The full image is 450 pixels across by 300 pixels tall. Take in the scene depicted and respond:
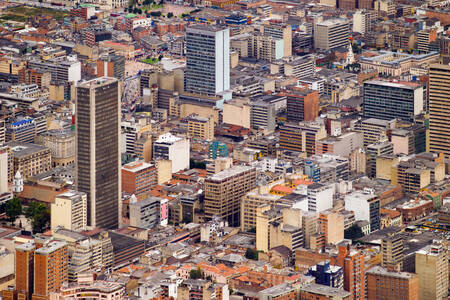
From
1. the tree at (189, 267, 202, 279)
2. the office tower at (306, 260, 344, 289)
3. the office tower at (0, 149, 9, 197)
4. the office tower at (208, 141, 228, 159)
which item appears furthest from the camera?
the office tower at (208, 141, 228, 159)

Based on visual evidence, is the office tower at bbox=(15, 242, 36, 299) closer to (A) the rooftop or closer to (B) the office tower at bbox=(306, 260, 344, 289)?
(A) the rooftop

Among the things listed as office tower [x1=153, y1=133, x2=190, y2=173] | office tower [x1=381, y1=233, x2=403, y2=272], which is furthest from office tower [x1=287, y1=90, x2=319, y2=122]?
office tower [x1=381, y1=233, x2=403, y2=272]

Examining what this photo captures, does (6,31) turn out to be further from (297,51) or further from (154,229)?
(154,229)

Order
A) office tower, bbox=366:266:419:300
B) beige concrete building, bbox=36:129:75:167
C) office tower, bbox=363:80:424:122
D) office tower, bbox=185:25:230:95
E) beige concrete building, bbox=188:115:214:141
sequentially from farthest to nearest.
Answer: office tower, bbox=185:25:230:95 → office tower, bbox=363:80:424:122 → beige concrete building, bbox=188:115:214:141 → beige concrete building, bbox=36:129:75:167 → office tower, bbox=366:266:419:300

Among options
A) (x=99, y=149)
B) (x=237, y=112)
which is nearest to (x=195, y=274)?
(x=99, y=149)

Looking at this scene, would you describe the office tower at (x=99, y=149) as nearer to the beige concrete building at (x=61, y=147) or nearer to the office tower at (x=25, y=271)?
the office tower at (x=25, y=271)

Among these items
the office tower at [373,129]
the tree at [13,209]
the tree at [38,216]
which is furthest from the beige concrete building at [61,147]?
the office tower at [373,129]
